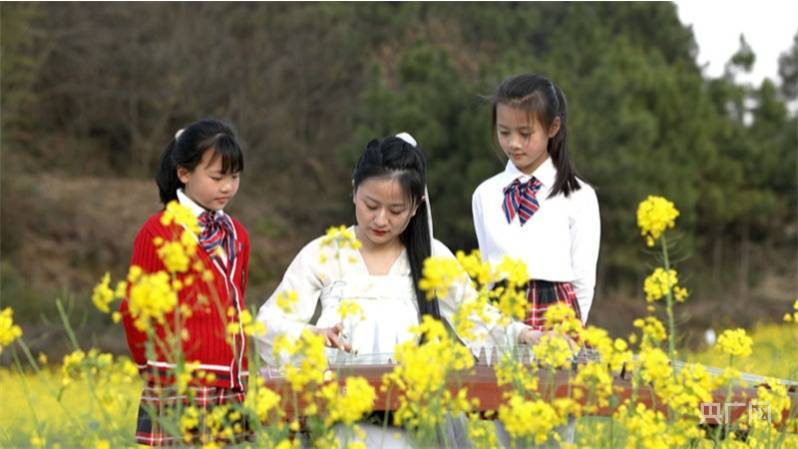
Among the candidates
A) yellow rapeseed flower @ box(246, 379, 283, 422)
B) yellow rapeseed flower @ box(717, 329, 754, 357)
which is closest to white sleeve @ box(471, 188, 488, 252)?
yellow rapeseed flower @ box(717, 329, 754, 357)

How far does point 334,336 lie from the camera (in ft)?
12.1

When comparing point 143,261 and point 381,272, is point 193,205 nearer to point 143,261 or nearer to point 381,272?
point 143,261

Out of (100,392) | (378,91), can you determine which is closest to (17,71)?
(378,91)

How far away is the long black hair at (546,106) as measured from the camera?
4.43 m

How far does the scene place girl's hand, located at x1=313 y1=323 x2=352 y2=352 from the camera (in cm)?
369

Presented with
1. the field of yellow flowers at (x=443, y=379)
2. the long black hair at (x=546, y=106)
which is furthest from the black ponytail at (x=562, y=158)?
the field of yellow flowers at (x=443, y=379)

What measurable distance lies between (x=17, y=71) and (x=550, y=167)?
17390 millimetres

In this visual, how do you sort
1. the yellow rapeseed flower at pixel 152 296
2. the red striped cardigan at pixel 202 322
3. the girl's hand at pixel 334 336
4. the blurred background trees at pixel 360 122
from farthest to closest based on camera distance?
the blurred background trees at pixel 360 122 → the red striped cardigan at pixel 202 322 → the girl's hand at pixel 334 336 → the yellow rapeseed flower at pixel 152 296

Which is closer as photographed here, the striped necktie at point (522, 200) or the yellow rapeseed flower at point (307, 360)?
the yellow rapeseed flower at point (307, 360)

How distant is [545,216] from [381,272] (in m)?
0.65

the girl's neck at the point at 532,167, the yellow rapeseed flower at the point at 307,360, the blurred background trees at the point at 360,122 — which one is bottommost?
the yellow rapeseed flower at the point at 307,360

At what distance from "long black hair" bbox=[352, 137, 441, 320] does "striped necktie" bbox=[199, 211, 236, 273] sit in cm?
43

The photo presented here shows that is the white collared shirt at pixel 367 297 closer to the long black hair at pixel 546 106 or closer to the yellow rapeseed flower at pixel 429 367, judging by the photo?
the long black hair at pixel 546 106

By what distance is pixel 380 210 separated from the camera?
4.05 meters
